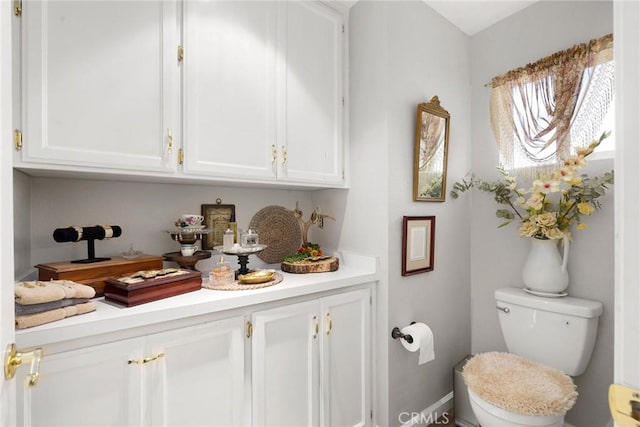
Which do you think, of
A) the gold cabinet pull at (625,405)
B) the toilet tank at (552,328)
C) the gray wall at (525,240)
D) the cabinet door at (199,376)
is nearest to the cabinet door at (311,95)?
the cabinet door at (199,376)

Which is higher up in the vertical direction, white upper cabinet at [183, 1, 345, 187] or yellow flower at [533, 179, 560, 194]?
white upper cabinet at [183, 1, 345, 187]

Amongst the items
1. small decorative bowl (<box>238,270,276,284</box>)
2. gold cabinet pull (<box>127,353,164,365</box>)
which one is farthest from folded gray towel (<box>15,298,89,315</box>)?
small decorative bowl (<box>238,270,276,284</box>)

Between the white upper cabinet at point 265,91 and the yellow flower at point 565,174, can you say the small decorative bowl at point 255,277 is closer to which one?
the white upper cabinet at point 265,91

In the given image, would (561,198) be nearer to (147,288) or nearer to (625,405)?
(625,405)

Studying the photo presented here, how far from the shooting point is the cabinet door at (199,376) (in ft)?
3.52

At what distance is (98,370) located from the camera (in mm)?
972

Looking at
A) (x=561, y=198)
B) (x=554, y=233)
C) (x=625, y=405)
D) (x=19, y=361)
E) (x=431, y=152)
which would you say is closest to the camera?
(x=625, y=405)

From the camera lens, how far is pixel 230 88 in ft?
4.75

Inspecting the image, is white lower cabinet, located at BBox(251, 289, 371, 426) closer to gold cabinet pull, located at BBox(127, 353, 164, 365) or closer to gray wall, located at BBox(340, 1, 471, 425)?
gray wall, located at BBox(340, 1, 471, 425)

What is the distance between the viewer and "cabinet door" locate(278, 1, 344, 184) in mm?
1646

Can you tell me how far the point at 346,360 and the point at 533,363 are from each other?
38.2 inches

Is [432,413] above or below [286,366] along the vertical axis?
below

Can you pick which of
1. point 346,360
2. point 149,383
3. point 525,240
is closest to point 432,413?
point 346,360

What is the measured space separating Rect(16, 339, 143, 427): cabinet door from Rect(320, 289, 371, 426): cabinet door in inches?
32.1
